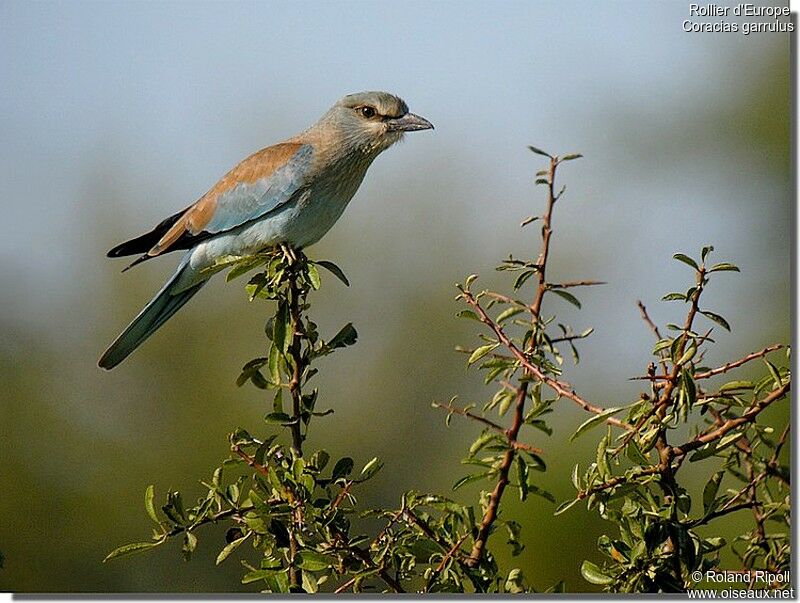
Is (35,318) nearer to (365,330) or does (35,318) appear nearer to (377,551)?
(365,330)

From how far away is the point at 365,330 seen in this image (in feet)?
18.2

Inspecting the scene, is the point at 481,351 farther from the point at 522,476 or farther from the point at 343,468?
the point at 343,468

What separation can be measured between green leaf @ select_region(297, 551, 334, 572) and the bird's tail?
1.35m

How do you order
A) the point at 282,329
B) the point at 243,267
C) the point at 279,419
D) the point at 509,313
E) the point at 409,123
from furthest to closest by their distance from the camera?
1. the point at 409,123
2. the point at 243,267
3. the point at 282,329
4. the point at 279,419
5. the point at 509,313

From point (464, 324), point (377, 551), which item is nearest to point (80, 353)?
point (464, 324)

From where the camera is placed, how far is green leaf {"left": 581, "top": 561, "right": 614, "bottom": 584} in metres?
1.70

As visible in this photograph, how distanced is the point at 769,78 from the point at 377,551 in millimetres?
2879

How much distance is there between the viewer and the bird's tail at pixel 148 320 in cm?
288

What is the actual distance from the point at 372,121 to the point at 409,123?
4.6 inches

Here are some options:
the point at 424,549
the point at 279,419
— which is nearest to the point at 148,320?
the point at 279,419

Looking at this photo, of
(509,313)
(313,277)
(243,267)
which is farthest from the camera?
(243,267)

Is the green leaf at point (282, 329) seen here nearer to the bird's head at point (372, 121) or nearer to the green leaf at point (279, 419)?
the green leaf at point (279, 419)

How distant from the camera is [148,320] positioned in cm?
290

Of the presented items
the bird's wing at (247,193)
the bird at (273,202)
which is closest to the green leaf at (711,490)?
the bird at (273,202)
